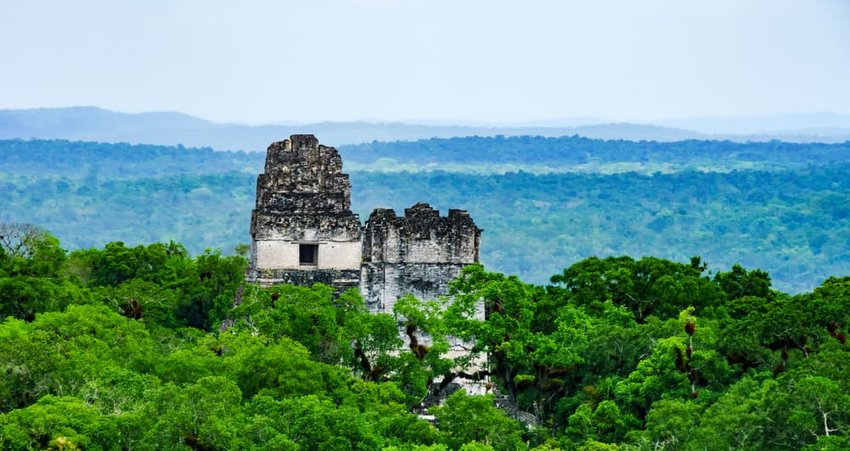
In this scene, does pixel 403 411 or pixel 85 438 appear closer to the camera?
pixel 85 438

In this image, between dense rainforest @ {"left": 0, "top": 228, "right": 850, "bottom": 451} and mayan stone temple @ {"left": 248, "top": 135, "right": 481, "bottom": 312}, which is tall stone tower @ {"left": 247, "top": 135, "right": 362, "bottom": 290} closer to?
mayan stone temple @ {"left": 248, "top": 135, "right": 481, "bottom": 312}

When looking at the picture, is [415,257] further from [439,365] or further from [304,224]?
[439,365]

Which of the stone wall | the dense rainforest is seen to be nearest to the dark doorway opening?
the dense rainforest

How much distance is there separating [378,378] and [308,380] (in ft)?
12.6

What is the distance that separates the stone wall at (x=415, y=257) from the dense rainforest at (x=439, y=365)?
0.98m

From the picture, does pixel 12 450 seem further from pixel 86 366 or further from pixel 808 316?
pixel 808 316

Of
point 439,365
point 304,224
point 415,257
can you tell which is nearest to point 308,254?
point 304,224

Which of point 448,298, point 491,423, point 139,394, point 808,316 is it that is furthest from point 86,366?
point 808,316

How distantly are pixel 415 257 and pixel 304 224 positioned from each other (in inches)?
136

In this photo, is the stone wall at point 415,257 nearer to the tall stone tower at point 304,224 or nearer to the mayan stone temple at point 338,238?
the mayan stone temple at point 338,238

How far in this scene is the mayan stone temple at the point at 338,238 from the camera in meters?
46.7

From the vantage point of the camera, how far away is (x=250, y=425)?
33.8 metres

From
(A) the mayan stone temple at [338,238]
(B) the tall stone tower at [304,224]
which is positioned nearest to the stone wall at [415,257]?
(A) the mayan stone temple at [338,238]

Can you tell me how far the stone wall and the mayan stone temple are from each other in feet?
0.08
